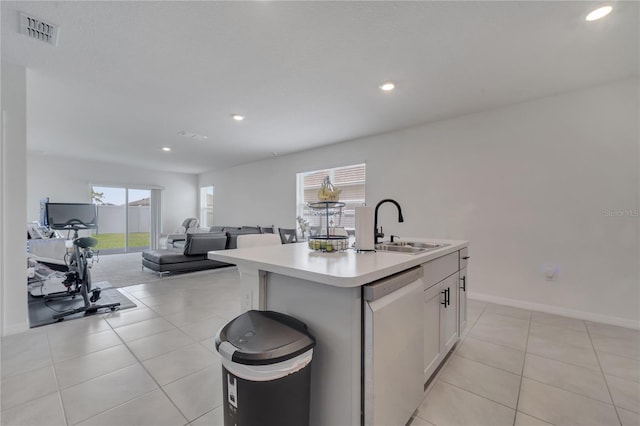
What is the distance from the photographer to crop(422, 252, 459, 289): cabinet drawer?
156 centimetres

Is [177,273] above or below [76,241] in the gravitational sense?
below

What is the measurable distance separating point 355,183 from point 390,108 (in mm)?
1744

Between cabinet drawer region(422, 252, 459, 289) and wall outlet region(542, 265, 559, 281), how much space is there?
182 cm

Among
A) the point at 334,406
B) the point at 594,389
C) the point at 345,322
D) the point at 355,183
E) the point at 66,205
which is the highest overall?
the point at 355,183

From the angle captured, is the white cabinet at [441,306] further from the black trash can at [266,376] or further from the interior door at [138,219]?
the interior door at [138,219]

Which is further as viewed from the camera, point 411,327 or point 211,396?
point 211,396

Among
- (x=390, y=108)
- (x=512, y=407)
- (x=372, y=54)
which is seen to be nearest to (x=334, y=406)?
(x=512, y=407)

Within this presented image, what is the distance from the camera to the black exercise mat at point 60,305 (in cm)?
272

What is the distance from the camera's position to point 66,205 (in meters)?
3.91

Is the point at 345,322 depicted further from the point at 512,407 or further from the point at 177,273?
the point at 177,273

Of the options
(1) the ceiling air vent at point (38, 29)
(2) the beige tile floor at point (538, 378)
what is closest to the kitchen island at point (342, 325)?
(2) the beige tile floor at point (538, 378)

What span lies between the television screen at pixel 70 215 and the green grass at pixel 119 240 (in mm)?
4243

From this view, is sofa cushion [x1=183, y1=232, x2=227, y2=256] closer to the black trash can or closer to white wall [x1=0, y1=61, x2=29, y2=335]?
white wall [x1=0, y1=61, x2=29, y2=335]

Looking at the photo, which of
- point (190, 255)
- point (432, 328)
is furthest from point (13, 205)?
point (432, 328)
